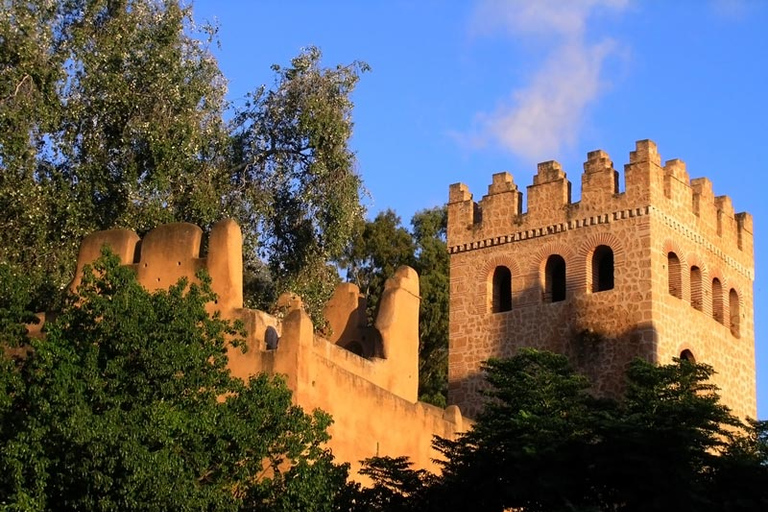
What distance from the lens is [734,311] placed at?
34625mm

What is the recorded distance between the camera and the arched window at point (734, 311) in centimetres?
3431

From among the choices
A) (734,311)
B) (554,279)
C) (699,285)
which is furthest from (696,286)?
(554,279)

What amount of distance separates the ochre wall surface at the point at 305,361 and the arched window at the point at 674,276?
27.5 feet

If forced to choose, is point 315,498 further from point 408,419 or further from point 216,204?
point 216,204

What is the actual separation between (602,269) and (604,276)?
0.18 metres

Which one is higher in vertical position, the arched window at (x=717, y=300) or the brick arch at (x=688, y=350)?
the arched window at (x=717, y=300)

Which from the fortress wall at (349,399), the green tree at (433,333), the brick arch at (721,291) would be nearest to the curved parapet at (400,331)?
the fortress wall at (349,399)

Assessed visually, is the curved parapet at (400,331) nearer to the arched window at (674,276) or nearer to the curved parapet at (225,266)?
the curved parapet at (225,266)

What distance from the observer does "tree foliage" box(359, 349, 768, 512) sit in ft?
59.6

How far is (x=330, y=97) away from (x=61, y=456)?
40.3 ft

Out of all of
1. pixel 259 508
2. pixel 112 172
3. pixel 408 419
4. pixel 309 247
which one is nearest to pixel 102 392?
pixel 259 508

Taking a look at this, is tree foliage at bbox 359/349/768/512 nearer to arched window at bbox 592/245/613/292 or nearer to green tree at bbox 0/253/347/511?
green tree at bbox 0/253/347/511

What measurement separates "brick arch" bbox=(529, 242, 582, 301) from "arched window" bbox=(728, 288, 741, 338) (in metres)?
4.38

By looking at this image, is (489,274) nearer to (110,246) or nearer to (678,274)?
(678,274)
